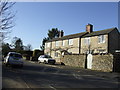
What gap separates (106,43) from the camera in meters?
35.6

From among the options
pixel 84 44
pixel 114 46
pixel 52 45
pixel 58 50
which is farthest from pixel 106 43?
pixel 52 45

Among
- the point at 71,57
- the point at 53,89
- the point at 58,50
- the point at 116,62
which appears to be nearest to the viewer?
the point at 53,89

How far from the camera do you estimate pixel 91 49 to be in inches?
1560

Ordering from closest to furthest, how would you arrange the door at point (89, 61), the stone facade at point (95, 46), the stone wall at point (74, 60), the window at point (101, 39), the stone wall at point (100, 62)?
1. the stone wall at point (100, 62)
2. the door at point (89, 61)
3. the stone wall at point (74, 60)
4. the stone facade at point (95, 46)
5. the window at point (101, 39)

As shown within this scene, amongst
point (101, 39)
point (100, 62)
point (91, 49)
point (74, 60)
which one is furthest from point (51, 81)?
point (91, 49)

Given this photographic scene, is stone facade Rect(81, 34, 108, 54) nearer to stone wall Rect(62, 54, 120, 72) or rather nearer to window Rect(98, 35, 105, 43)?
window Rect(98, 35, 105, 43)

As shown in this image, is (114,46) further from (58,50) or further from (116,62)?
(58,50)

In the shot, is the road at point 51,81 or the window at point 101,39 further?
the window at point 101,39

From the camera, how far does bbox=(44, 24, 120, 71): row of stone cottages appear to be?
2518 cm

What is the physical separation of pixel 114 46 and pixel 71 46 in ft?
39.9

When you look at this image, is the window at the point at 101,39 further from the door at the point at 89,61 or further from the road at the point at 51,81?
the road at the point at 51,81

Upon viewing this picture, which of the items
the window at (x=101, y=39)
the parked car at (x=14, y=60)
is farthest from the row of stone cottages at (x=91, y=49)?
the parked car at (x=14, y=60)

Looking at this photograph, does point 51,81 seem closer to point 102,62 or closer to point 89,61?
point 102,62

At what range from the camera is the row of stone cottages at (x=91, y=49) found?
25178mm
